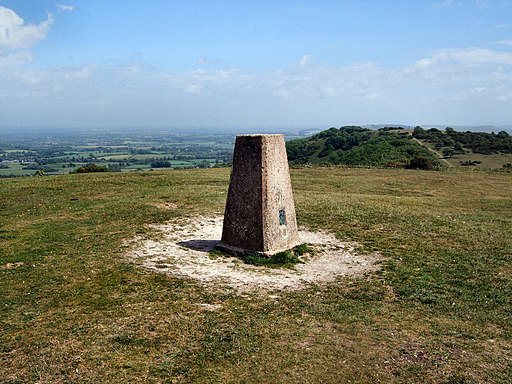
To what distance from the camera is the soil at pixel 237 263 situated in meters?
10.6

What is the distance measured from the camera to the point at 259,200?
1241 centimetres

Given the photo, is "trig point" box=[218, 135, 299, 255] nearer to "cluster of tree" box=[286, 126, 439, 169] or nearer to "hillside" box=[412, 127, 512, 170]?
"cluster of tree" box=[286, 126, 439, 169]

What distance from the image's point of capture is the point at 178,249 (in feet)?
42.2

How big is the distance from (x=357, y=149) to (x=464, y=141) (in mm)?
17134

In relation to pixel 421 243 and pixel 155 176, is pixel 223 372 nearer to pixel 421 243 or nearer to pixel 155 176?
pixel 421 243

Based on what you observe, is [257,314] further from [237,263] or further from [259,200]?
[259,200]

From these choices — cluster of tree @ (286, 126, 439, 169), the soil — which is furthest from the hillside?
the soil

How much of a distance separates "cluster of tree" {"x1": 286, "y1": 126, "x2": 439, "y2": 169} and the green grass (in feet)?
103

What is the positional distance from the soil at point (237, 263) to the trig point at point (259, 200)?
2.39 feet

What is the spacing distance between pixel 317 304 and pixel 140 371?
13.2 ft

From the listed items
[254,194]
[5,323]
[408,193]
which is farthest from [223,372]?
[408,193]

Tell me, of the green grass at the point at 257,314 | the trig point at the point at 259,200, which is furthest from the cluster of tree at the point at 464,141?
the trig point at the point at 259,200

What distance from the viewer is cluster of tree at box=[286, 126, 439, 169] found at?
185ft

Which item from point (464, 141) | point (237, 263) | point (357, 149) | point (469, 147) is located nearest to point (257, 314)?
point (237, 263)
